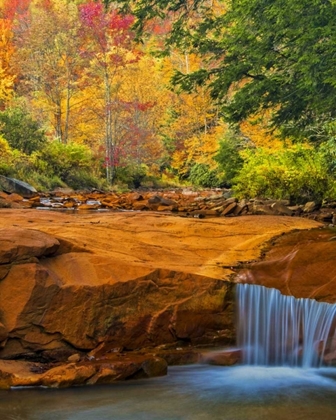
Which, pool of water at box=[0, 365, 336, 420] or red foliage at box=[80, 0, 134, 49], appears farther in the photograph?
red foliage at box=[80, 0, 134, 49]

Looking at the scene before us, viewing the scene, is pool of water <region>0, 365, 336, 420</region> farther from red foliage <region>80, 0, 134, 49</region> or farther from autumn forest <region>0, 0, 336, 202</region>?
red foliage <region>80, 0, 134, 49</region>

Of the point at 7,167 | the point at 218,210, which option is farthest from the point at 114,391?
the point at 7,167

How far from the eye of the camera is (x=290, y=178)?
1554 cm

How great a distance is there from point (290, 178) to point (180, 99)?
22181 millimetres

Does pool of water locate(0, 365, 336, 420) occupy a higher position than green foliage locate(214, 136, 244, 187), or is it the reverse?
green foliage locate(214, 136, 244, 187)

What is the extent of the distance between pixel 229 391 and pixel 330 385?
0.98 metres

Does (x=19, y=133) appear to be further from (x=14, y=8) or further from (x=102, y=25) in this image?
(x=14, y=8)

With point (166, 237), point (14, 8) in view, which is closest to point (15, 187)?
point (166, 237)

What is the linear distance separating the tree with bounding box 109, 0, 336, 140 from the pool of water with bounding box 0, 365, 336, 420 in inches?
293

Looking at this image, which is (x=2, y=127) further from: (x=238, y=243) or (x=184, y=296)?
(x=184, y=296)

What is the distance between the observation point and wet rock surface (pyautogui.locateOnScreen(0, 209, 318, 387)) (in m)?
5.25

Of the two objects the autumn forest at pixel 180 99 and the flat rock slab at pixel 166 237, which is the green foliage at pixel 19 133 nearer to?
the autumn forest at pixel 180 99

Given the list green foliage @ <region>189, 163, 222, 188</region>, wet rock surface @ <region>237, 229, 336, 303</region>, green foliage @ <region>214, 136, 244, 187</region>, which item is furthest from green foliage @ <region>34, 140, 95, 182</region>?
wet rock surface @ <region>237, 229, 336, 303</region>

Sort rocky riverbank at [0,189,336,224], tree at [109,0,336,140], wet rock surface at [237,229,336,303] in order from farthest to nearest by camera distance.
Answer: rocky riverbank at [0,189,336,224] → tree at [109,0,336,140] → wet rock surface at [237,229,336,303]
